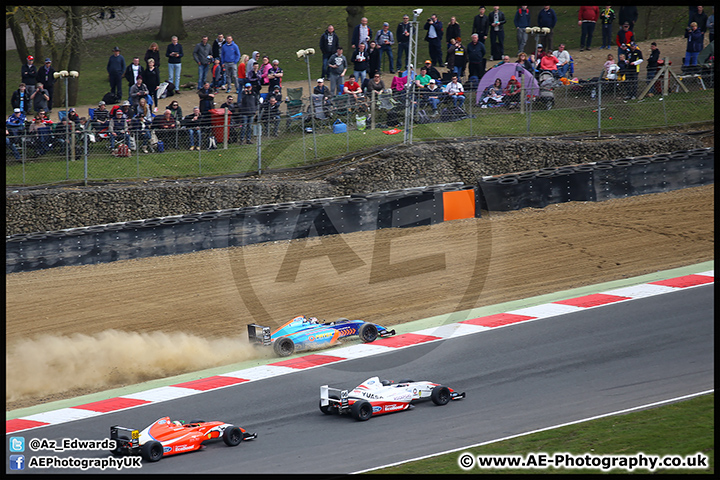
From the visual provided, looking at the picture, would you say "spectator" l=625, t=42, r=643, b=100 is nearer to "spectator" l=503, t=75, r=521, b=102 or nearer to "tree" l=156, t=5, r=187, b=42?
"spectator" l=503, t=75, r=521, b=102

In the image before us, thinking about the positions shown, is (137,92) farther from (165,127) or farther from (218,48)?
(218,48)

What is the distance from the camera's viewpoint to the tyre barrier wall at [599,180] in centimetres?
1838

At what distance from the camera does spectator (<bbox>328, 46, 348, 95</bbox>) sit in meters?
21.5

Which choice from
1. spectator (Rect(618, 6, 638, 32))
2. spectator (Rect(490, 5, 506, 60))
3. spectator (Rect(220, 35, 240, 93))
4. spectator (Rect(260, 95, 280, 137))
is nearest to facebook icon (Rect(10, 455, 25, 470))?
spectator (Rect(260, 95, 280, 137))

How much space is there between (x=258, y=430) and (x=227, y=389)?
1.57 m

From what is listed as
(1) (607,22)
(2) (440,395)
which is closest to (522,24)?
(1) (607,22)

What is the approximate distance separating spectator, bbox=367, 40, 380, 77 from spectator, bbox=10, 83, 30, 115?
9.50 meters

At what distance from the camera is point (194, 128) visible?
1864 centimetres

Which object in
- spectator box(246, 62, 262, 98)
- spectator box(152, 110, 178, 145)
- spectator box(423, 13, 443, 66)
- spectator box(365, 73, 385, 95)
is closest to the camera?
spectator box(152, 110, 178, 145)

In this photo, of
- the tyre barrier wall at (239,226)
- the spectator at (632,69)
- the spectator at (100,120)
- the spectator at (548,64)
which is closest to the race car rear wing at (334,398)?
the tyre barrier wall at (239,226)

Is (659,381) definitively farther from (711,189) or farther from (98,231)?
(98,231)

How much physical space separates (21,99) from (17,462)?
1391cm

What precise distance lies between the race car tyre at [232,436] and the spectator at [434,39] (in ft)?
61.6

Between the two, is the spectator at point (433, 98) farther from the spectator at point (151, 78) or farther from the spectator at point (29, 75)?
the spectator at point (29, 75)
